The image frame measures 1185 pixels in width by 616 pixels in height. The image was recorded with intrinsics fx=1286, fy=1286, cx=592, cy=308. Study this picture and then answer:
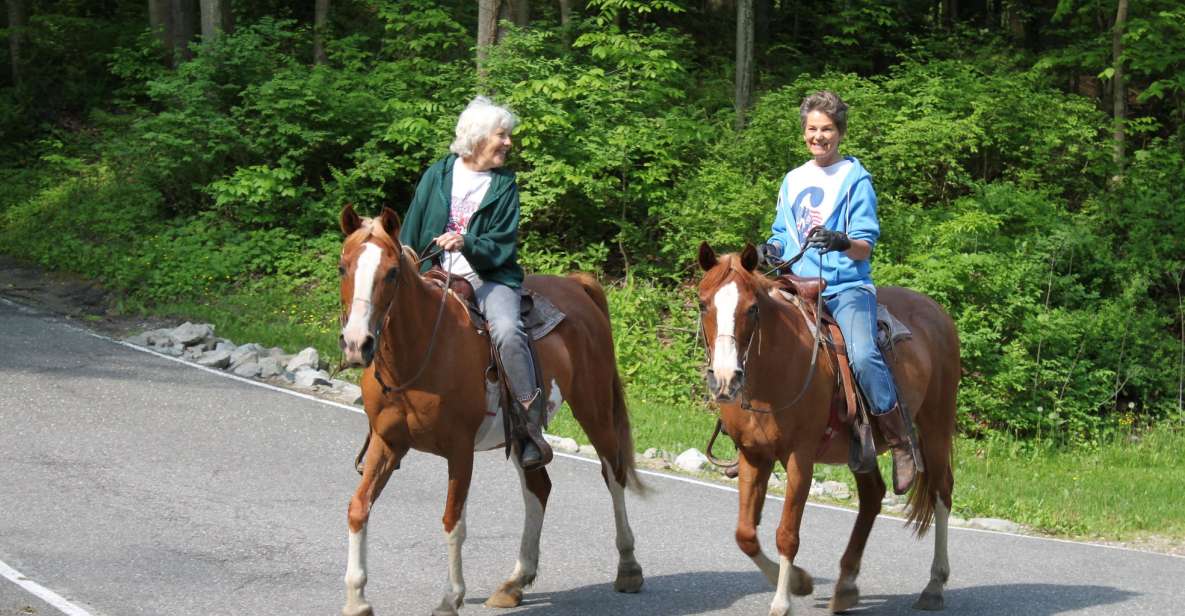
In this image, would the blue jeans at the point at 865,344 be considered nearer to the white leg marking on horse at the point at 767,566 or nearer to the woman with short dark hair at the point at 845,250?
the woman with short dark hair at the point at 845,250

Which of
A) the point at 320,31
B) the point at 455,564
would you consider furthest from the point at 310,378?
the point at 320,31

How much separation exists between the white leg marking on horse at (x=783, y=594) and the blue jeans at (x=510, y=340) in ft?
5.34

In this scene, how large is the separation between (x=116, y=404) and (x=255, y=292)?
21.4ft

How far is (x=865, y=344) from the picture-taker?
7.12m

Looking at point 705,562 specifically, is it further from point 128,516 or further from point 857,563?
point 128,516

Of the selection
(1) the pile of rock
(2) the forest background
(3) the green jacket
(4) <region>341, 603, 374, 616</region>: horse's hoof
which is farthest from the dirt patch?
(4) <region>341, 603, 374, 616</region>: horse's hoof

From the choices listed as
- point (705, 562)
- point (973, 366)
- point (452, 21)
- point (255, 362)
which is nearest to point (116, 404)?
point (255, 362)

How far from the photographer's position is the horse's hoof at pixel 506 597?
725 centimetres

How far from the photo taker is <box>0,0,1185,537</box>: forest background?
15812 mm

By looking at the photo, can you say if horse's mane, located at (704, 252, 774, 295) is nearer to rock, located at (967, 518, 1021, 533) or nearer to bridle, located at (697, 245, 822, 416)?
bridle, located at (697, 245, 822, 416)

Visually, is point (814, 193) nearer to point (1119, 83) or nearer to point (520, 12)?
point (1119, 83)

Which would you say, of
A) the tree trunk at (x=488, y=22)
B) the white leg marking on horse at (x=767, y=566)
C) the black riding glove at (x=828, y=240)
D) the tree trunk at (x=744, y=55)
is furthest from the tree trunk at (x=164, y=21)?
the white leg marking on horse at (x=767, y=566)

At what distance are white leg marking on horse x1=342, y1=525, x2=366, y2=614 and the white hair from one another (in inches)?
86.6

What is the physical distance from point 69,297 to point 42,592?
12545 mm
